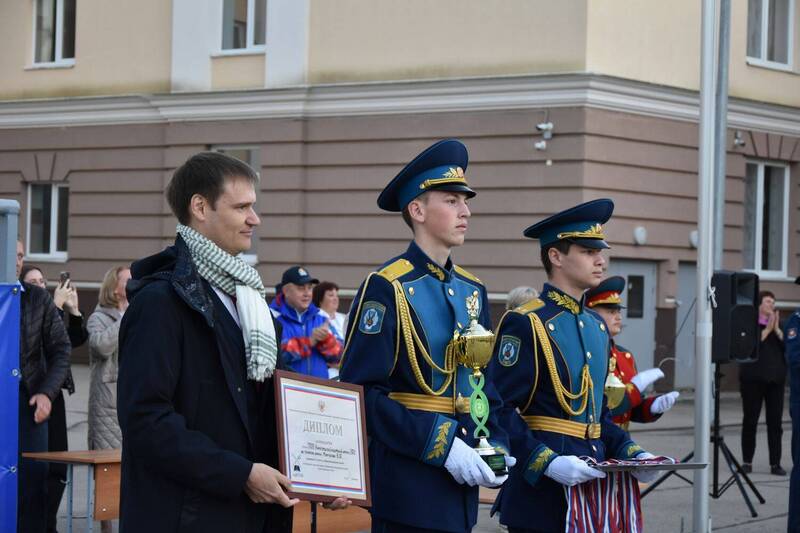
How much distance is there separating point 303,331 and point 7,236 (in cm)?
740

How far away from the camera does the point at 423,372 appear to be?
5367mm

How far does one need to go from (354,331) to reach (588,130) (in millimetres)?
16842

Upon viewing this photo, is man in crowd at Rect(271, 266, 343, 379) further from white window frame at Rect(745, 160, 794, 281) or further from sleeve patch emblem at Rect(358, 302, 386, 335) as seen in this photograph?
white window frame at Rect(745, 160, 794, 281)

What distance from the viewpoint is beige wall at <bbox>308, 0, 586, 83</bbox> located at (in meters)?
22.1


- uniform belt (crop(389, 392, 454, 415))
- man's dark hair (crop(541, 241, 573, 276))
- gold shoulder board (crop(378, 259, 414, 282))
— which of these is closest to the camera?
uniform belt (crop(389, 392, 454, 415))

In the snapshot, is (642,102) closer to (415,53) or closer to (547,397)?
(415,53)

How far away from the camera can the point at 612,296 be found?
358 inches

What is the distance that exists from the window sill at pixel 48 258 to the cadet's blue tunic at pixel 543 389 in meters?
21.8

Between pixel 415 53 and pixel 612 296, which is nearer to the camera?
pixel 612 296

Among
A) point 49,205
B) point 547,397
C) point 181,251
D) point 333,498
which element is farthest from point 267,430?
point 49,205

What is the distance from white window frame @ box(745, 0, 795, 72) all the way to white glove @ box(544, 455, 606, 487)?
1982cm

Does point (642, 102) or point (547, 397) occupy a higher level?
point (642, 102)

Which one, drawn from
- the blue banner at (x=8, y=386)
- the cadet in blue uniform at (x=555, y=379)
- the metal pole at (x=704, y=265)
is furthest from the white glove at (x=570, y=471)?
the metal pole at (x=704, y=265)

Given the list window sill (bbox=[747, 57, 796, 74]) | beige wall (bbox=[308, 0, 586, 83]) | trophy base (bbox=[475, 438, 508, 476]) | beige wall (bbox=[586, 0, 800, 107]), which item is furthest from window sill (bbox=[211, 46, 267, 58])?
trophy base (bbox=[475, 438, 508, 476])
